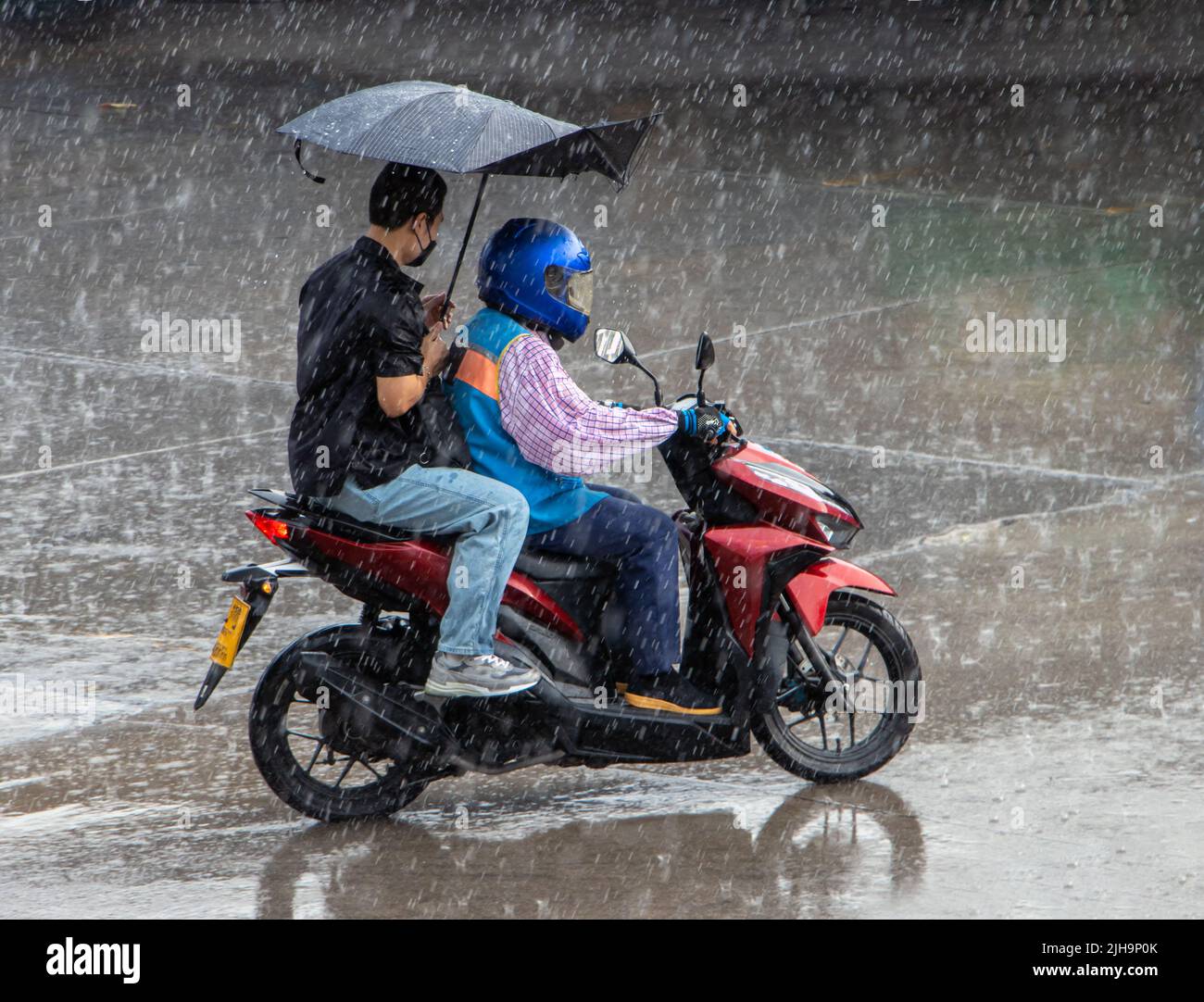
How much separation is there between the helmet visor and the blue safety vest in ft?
0.46

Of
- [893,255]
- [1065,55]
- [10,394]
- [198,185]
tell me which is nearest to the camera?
[10,394]

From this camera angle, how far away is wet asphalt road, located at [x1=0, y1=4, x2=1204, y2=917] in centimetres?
514

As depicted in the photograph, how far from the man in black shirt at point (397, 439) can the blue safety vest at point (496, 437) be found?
0.38ft

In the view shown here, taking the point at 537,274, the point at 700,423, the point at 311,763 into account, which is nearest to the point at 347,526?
the point at 311,763

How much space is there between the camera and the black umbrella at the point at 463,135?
4.89 meters

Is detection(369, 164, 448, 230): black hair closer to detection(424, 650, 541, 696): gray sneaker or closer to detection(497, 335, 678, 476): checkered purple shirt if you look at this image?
detection(497, 335, 678, 476): checkered purple shirt

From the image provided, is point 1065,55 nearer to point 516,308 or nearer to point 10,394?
point 10,394

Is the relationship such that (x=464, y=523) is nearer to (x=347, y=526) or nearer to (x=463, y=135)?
(x=347, y=526)

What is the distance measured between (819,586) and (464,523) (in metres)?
1.12

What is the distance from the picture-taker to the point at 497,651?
526cm

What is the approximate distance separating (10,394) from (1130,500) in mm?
5739

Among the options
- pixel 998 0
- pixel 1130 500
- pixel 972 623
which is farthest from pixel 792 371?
pixel 998 0

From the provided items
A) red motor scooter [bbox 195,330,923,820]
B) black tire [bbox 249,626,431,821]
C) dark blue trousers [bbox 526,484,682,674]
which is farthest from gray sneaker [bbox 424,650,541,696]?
dark blue trousers [bbox 526,484,682,674]

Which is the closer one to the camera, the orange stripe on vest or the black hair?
the black hair
